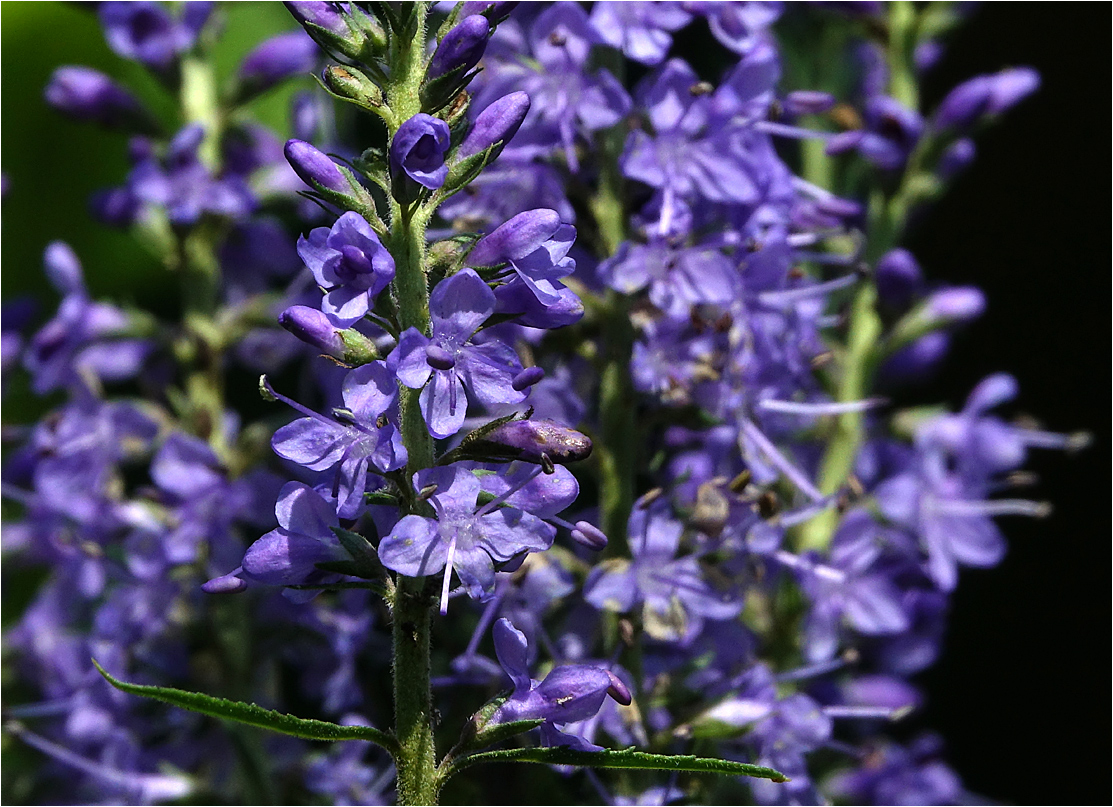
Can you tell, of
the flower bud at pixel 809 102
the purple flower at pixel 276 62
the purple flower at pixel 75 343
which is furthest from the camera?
the purple flower at pixel 276 62

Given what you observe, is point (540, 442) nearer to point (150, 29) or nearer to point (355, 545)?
point (355, 545)

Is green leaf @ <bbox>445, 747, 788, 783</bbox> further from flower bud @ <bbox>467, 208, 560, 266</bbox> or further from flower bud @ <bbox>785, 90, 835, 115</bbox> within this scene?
flower bud @ <bbox>785, 90, 835, 115</bbox>

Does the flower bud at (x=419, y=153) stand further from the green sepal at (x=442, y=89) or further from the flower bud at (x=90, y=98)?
the flower bud at (x=90, y=98)

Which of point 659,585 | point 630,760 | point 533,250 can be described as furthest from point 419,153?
point 659,585

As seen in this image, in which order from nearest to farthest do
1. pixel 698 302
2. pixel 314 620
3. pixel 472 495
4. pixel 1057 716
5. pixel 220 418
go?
pixel 472 495 → pixel 698 302 → pixel 314 620 → pixel 220 418 → pixel 1057 716

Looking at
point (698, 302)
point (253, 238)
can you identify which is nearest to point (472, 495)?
point (698, 302)

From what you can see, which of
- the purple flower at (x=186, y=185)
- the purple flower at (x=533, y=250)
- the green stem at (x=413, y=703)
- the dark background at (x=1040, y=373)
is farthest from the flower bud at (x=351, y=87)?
the dark background at (x=1040, y=373)

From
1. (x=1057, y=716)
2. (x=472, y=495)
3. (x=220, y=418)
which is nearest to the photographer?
(x=472, y=495)

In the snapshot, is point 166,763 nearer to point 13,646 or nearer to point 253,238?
point 13,646
